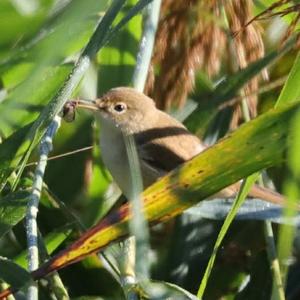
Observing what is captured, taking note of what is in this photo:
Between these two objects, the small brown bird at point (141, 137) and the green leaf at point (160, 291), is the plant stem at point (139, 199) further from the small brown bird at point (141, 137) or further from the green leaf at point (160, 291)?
the small brown bird at point (141, 137)

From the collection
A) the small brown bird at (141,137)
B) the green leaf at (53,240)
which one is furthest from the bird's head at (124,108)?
the green leaf at (53,240)

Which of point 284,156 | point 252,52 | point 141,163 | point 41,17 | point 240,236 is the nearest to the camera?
point 41,17

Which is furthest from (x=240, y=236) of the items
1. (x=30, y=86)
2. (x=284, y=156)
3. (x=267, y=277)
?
(x=30, y=86)

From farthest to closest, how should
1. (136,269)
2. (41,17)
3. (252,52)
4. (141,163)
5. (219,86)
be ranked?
(141,163)
(219,86)
(252,52)
(136,269)
(41,17)

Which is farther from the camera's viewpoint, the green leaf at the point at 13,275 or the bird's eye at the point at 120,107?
the bird's eye at the point at 120,107

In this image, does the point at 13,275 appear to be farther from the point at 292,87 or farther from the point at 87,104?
the point at 87,104

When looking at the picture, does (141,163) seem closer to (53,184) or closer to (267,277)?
(53,184)

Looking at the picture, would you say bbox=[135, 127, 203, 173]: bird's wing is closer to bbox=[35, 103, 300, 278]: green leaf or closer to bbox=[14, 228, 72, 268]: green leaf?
bbox=[14, 228, 72, 268]: green leaf

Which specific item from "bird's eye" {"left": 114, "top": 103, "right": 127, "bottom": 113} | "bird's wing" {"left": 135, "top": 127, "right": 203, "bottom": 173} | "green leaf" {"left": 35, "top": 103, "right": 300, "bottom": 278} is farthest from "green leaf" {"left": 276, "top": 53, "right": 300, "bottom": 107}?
"bird's eye" {"left": 114, "top": 103, "right": 127, "bottom": 113}
